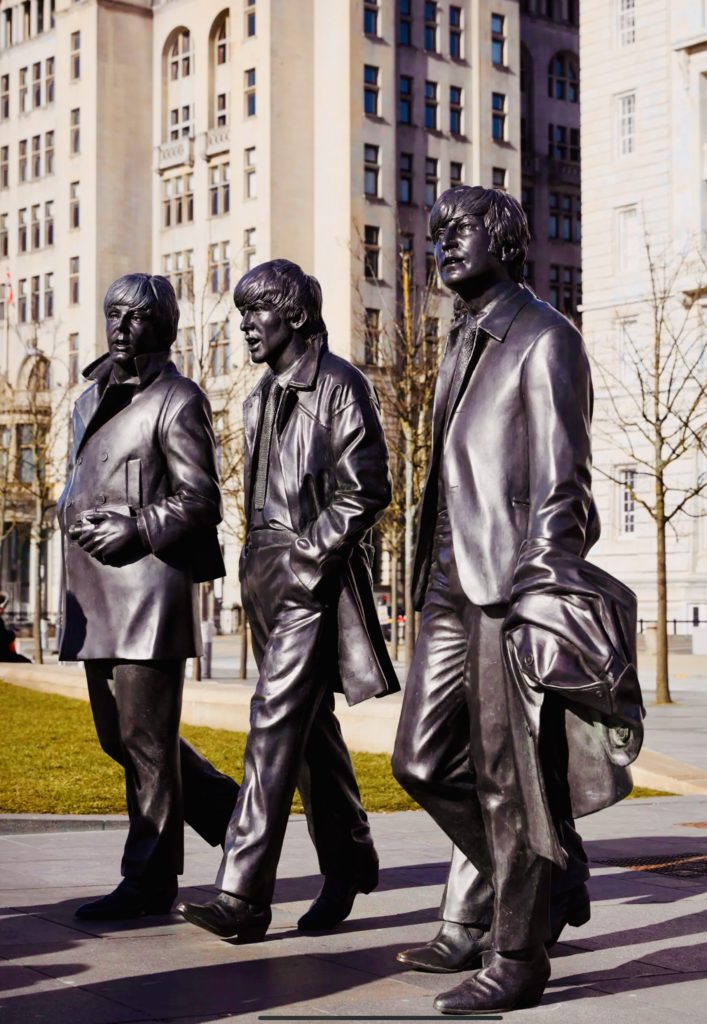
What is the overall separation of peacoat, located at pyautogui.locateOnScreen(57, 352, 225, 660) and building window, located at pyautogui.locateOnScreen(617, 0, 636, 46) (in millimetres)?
46061

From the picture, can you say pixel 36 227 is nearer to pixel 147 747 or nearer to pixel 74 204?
pixel 74 204

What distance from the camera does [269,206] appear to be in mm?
66750

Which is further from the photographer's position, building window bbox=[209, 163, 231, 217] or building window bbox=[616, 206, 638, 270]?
building window bbox=[209, 163, 231, 217]

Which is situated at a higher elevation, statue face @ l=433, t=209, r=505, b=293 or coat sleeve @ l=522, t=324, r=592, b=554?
statue face @ l=433, t=209, r=505, b=293

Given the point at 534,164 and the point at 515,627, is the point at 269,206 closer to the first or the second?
the point at 534,164

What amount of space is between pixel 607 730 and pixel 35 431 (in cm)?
3320

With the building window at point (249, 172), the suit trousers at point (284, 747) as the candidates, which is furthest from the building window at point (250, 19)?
the suit trousers at point (284, 747)

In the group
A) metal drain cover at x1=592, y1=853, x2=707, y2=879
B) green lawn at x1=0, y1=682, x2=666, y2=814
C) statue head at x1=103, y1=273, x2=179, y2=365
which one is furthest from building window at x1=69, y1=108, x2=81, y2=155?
statue head at x1=103, y1=273, x2=179, y2=365

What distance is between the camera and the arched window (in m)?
79.6

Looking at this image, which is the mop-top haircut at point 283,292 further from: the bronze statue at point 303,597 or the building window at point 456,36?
the building window at point 456,36

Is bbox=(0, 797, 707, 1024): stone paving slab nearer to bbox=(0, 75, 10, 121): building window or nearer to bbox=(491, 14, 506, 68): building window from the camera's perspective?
Result: bbox=(491, 14, 506, 68): building window

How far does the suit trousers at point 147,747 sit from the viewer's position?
6.51 m

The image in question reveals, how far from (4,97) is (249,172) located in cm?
1856

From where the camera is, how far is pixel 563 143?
79562 mm
